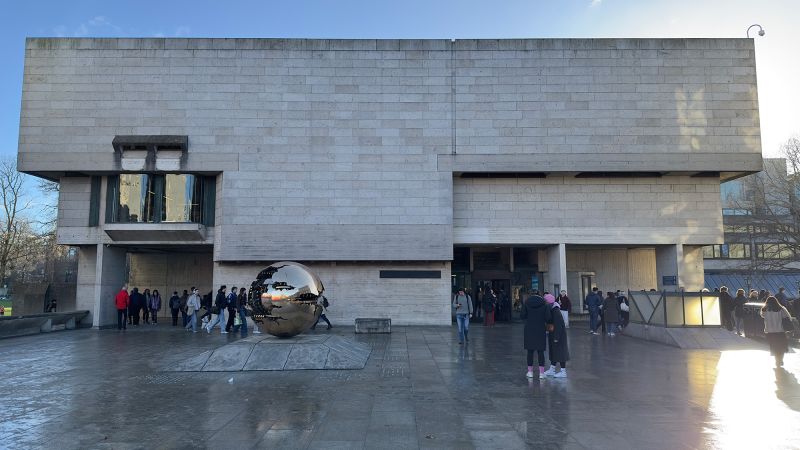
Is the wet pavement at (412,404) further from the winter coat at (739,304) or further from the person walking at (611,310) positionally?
the winter coat at (739,304)

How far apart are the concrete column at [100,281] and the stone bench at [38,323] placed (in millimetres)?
815

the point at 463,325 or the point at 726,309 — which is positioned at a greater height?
the point at 726,309

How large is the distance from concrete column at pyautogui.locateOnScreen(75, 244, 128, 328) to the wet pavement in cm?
1089

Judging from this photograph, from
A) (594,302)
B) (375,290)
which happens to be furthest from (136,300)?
(594,302)

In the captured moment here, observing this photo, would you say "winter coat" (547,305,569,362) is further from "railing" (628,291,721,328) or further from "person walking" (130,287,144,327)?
"person walking" (130,287,144,327)

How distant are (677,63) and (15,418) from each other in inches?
1110

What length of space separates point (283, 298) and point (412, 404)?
4967 mm

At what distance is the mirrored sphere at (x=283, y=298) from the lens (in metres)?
11.9

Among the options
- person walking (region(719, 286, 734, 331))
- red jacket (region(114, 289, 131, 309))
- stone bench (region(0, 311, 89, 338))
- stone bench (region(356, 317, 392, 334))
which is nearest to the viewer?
person walking (region(719, 286, 734, 331))

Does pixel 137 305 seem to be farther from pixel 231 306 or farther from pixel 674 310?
pixel 674 310

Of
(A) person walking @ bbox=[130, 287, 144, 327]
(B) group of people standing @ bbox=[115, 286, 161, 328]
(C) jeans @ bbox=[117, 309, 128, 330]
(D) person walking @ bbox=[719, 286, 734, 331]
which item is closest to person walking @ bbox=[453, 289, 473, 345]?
(D) person walking @ bbox=[719, 286, 734, 331]

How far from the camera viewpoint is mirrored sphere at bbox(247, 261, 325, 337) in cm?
1187

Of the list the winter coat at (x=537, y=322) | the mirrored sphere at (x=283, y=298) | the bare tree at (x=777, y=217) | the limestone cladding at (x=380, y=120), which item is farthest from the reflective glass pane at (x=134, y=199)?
the bare tree at (x=777, y=217)

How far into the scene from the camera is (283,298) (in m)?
11.9
